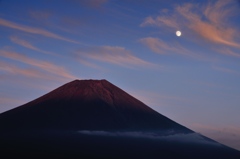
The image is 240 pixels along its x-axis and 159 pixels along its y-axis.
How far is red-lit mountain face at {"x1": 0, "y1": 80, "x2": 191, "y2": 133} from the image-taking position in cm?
10628

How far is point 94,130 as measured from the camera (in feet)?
336

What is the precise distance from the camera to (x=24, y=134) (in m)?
97.4

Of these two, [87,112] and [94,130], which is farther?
[87,112]

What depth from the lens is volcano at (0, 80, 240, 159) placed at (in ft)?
287

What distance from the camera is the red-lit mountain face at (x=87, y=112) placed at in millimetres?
106281

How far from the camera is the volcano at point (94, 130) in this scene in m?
87.4

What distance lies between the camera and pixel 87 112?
114 m

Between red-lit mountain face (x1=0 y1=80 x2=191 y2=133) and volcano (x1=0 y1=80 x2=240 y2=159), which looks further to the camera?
red-lit mountain face (x1=0 y1=80 x2=191 y2=133)

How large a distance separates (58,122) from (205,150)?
131 ft

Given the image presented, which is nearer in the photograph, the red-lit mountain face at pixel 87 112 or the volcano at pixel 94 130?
the volcano at pixel 94 130

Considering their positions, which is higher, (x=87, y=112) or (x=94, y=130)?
(x=87, y=112)

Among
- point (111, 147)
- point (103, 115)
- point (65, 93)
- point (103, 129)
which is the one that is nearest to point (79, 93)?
point (65, 93)

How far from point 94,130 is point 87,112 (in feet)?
40.3

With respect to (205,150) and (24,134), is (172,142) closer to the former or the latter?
(205,150)
